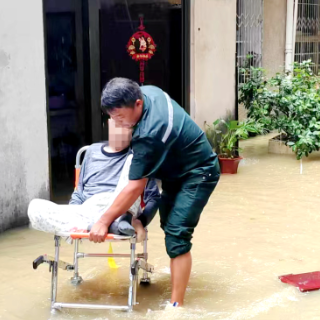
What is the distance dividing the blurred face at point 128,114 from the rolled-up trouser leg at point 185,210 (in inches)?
21.1

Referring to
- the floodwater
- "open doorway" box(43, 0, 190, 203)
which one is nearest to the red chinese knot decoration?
"open doorway" box(43, 0, 190, 203)

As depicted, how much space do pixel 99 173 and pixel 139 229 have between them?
52cm

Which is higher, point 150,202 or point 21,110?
point 21,110

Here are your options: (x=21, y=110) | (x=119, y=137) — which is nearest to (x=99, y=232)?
(x=119, y=137)

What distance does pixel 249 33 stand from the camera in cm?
1016

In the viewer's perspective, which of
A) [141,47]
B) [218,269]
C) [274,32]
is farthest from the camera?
[274,32]

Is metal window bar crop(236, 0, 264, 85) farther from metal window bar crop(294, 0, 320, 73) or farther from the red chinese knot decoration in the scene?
the red chinese knot decoration

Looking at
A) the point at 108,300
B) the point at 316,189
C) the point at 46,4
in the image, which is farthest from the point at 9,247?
Answer: the point at 316,189

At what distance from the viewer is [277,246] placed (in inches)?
198

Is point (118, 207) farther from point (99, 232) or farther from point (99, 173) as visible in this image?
point (99, 173)

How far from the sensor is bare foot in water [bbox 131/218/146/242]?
371 cm

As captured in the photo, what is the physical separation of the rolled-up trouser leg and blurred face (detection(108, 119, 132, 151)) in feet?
1.68

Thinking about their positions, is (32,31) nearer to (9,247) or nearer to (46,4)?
(46,4)

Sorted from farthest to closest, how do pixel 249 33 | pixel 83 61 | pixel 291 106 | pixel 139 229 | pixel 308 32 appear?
pixel 308 32 < pixel 249 33 < pixel 291 106 < pixel 83 61 < pixel 139 229
